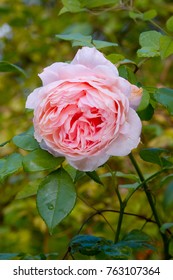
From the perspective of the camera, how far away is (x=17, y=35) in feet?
8.64

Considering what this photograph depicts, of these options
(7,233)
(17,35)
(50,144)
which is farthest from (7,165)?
(17,35)

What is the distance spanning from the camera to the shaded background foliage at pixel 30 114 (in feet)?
6.33

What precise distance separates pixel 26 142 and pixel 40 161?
0.13ft

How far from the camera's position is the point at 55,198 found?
645 millimetres

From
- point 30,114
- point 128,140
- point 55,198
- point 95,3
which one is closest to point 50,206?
point 55,198

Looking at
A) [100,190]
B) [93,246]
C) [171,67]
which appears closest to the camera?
[93,246]

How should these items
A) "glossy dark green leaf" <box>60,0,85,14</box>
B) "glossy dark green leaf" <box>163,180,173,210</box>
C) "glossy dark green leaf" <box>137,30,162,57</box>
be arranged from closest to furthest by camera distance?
"glossy dark green leaf" <box>163,180,173,210</box> < "glossy dark green leaf" <box>137,30,162,57</box> < "glossy dark green leaf" <box>60,0,85,14</box>

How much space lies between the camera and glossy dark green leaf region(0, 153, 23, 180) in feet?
2.16

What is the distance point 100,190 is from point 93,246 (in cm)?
130

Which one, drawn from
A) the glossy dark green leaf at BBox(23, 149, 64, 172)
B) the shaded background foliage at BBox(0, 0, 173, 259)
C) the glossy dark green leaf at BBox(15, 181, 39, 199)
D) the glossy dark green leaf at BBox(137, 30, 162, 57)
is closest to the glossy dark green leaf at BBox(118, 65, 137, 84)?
the glossy dark green leaf at BBox(137, 30, 162, 57)

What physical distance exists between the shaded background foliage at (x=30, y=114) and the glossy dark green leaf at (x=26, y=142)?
106cm

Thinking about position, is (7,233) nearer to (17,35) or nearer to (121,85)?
(17,35)

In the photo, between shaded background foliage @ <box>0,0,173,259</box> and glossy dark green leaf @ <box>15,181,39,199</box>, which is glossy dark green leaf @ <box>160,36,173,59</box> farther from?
shaded background foliage @ <box>0,0,173,259</box>

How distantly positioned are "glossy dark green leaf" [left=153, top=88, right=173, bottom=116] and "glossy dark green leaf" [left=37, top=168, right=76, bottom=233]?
147 mm
